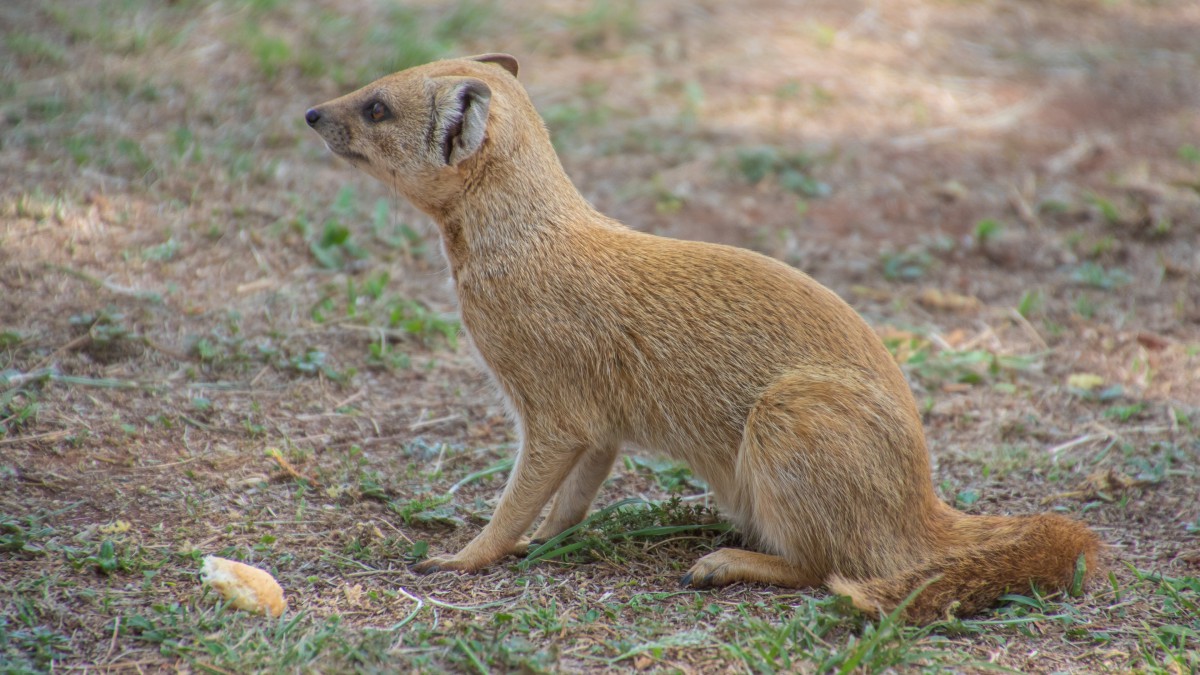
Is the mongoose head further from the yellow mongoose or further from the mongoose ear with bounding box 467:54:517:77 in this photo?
the mongoose ear with bounding box 467:54:517:77

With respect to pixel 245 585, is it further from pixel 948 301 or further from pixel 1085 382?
pixel 948 301

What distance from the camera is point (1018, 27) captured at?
1009cm

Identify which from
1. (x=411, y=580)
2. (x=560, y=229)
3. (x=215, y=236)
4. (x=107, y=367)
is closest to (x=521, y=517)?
(x=411, y=580)

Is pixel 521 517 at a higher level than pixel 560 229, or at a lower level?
lower

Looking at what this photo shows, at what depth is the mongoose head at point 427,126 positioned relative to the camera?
3.72 meters

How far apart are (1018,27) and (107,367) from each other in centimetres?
864

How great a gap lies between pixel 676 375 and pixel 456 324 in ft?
6.32

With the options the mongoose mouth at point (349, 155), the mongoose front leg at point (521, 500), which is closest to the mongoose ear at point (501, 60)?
the mongoose mouth at point (349, 155)

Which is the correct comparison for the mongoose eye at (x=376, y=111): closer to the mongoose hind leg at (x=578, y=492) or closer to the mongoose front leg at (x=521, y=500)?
the mongoose front leg at (x=521, y=500)

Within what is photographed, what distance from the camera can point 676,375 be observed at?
3641mm

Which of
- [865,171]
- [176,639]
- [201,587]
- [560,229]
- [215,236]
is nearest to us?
[176,639]

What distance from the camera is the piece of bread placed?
3.15 m

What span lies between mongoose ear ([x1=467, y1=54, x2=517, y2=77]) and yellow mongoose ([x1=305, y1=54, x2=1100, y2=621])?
0.64 feet

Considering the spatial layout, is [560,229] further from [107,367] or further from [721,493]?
[107,367]
